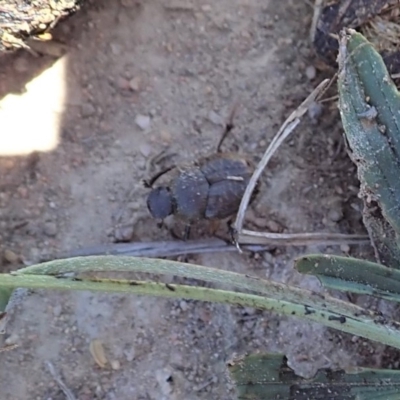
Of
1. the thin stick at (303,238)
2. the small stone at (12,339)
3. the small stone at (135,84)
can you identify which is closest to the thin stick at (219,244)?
the thin stick at (303,238)

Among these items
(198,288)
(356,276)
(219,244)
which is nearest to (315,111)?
(219,244)

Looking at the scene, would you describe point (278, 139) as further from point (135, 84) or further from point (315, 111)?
point (135, 84)

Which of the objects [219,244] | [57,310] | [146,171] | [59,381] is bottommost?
[59,381]

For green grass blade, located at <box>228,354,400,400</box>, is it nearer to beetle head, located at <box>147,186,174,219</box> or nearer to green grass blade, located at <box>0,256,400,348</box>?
green grass blade, located at <box>0,256,400,348</box>

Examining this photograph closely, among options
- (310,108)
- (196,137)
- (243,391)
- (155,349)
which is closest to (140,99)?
(196,137)

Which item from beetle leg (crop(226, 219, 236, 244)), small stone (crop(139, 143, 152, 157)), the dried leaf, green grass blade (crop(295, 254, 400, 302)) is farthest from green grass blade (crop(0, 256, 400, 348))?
small stone (crop(139, 143, 152, 157))
